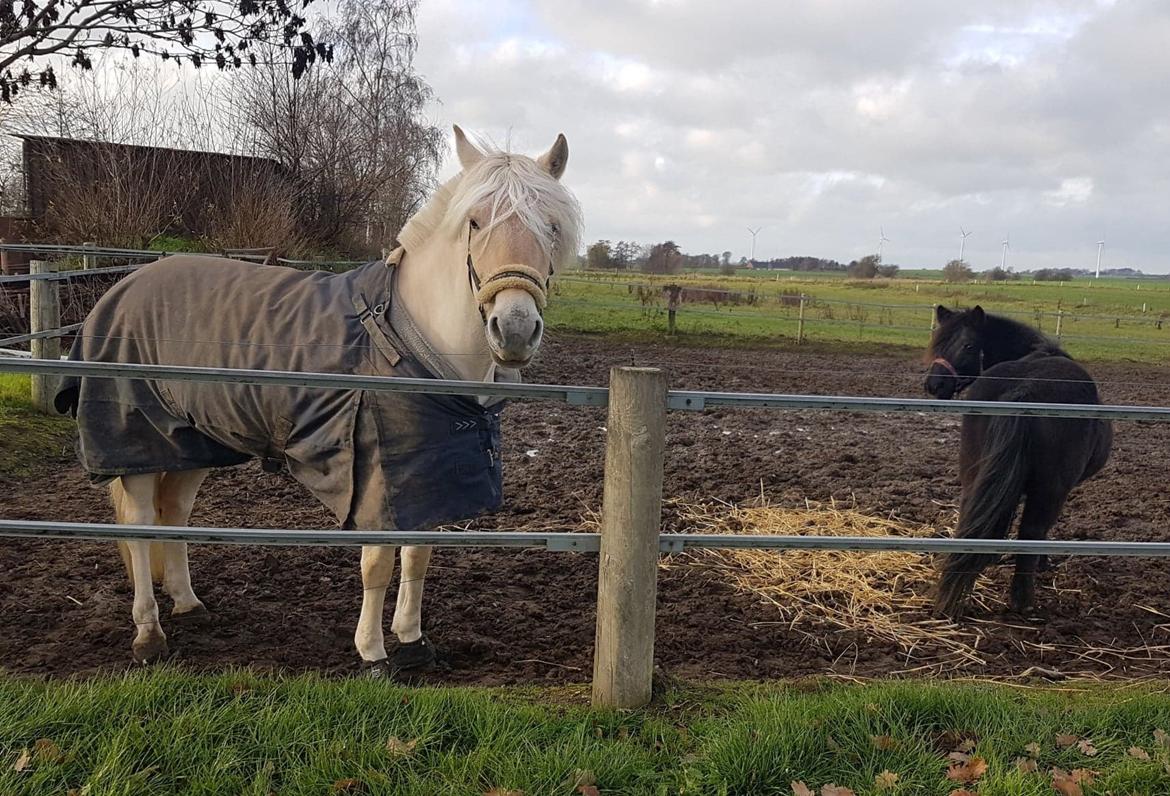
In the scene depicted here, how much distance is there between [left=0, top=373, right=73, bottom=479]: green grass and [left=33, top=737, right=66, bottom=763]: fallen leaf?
14.5 ft

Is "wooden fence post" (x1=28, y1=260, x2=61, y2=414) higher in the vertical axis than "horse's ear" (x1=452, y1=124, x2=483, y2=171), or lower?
lower

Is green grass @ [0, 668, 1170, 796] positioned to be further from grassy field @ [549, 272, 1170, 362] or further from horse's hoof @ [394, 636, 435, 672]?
grassy field @ [549, 272, 1170, 362]

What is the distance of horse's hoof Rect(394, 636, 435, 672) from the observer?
10.6ft

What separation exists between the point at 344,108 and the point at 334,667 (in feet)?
64.5

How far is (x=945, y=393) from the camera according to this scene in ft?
16.7

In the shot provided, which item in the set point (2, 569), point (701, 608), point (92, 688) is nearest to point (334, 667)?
point (92, 688)

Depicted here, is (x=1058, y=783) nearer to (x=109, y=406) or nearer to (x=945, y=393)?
(x=945, y=393)

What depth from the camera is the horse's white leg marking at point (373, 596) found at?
3.11m

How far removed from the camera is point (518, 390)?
2.59 metres

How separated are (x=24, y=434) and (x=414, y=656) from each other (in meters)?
5.12

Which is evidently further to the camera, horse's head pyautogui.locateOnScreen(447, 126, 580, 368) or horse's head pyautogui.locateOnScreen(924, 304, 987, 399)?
horse's head pyautogui.locateOnScreen(924, 304, 987, 399)

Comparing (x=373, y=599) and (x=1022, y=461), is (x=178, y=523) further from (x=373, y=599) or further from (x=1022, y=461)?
(x=1022, y=461)

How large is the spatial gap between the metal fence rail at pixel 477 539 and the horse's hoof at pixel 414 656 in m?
0.75

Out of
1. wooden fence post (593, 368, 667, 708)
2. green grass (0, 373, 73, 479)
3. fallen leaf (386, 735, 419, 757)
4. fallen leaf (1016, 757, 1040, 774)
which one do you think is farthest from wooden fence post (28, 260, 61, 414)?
fallen leaf (1016, 757, 1040, 774)
